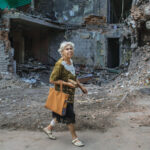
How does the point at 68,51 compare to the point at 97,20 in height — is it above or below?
below

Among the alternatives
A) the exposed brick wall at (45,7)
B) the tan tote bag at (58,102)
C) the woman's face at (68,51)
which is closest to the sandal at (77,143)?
the tan tote bag at (58,102)

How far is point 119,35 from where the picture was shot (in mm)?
12211

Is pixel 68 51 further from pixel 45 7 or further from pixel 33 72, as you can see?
pixel 45 7

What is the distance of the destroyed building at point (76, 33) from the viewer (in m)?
12.2

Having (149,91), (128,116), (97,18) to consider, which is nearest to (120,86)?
(149,91)

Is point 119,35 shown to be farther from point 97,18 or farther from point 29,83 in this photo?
point 29,83

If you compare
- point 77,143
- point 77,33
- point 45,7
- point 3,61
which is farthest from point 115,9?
point 77,143

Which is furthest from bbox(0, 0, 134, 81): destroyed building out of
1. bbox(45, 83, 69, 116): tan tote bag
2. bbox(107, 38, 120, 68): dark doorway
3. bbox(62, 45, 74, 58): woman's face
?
bbox(45, 83, 69, 116): tan tote bag

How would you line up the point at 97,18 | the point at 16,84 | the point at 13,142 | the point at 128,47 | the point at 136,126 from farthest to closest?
the point at 97,18
the point at 128,47
the point at 16,84
the point at 136,126
the point at 13,142

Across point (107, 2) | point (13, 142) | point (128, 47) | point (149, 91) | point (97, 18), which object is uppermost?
point (107, 2)

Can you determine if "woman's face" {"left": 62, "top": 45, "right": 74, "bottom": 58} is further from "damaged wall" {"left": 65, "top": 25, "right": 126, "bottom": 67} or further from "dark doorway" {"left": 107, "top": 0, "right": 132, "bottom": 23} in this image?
"dark doorway" {"left": 107, "top": 0, "right": 132, "bottom": 23}

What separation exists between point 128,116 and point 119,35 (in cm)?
916

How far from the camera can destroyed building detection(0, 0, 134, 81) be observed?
481 inches

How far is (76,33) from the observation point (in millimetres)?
13461
